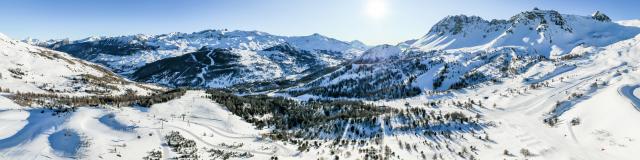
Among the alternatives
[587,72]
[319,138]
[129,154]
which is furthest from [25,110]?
[587,72]

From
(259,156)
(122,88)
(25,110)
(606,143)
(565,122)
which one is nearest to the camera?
(259,156)

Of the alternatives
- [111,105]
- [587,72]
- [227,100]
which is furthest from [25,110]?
[587,72]

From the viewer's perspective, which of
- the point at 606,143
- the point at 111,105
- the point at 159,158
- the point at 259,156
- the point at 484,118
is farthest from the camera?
the point at 484,118

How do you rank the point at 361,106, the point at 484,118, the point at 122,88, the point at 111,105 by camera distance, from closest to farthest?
1. the point at 111,105
2. the point at 484,118
3. the point at 361,106
4. the point at 122,88

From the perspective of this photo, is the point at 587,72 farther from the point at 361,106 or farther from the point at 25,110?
the point at 25,110

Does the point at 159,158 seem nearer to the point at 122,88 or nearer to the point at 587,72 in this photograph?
the point at 122,88

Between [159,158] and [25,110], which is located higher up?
[25,110]

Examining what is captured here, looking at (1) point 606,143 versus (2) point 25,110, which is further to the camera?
(2) point 25,110

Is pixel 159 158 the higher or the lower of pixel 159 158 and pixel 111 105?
the lower

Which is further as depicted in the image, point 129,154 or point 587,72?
point 587,72
